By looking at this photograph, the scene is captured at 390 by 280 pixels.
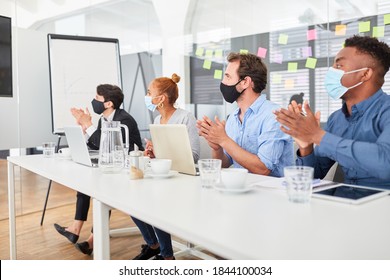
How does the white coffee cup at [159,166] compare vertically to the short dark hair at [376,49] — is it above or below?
below

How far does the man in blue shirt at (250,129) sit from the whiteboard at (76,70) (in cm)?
206

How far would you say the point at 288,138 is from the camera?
182 cm

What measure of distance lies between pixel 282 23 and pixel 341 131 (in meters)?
2.03

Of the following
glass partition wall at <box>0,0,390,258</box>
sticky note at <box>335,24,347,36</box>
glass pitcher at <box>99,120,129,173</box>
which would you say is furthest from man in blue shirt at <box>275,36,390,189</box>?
sticky note at <box>335,24,347,36</box>

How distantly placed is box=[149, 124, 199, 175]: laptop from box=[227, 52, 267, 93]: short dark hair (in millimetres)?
550

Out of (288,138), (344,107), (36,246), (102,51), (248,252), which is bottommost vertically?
(36,246)

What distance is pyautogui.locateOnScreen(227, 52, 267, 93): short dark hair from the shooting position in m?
1.96

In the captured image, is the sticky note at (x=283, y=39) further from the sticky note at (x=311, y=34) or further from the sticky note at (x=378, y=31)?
the sticky note at (x=378, y=31)

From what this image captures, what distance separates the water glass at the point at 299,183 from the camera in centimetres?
110

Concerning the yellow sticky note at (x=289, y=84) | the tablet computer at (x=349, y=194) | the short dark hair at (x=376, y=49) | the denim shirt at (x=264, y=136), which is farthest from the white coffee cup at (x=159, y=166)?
the yellow sticky note at (x=289, y=84)

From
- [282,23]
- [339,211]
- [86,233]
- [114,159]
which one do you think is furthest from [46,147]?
[282,23]

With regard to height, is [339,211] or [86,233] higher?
[339,211]

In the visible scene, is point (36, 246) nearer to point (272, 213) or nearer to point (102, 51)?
point (102, 51)

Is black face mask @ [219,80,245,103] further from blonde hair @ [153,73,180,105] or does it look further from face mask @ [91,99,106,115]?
face mask @ [91,99,106,115]
